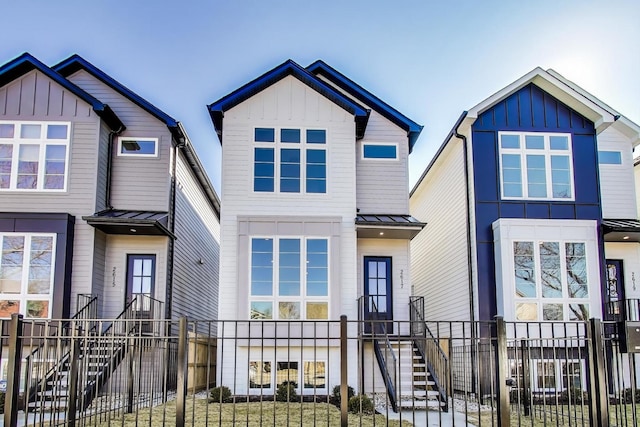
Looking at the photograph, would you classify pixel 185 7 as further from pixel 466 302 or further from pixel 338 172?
pixel 466 302

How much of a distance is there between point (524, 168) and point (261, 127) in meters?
7.00

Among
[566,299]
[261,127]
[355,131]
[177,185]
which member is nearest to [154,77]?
[177,185]

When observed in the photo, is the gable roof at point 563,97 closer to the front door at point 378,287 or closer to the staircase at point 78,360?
the front door at point 378,287

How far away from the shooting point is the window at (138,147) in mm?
16312

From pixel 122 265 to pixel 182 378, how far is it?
8283mm

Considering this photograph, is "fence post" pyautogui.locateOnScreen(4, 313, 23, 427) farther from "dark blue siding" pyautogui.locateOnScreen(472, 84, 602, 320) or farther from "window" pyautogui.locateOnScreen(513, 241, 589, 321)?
"window" pyautogui.locateOnScreen(513, 241, 589, 321)

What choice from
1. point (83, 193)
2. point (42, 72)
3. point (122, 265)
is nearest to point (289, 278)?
point (122, 265)

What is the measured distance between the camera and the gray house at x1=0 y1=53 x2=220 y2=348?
14.5 meters

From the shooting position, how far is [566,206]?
52.4 ft

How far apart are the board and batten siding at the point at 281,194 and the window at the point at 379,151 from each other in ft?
4.04

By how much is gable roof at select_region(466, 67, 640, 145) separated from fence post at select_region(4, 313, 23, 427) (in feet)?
38.4

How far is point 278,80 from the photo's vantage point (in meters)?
15.9

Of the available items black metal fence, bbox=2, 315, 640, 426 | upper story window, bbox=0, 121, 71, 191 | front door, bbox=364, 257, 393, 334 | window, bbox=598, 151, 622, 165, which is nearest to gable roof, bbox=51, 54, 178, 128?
upper story window, bbox=0, 121, 71, 191

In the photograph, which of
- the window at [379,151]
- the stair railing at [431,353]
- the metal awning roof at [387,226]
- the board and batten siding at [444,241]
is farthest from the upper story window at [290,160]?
the board and batten siding at [444,241]
